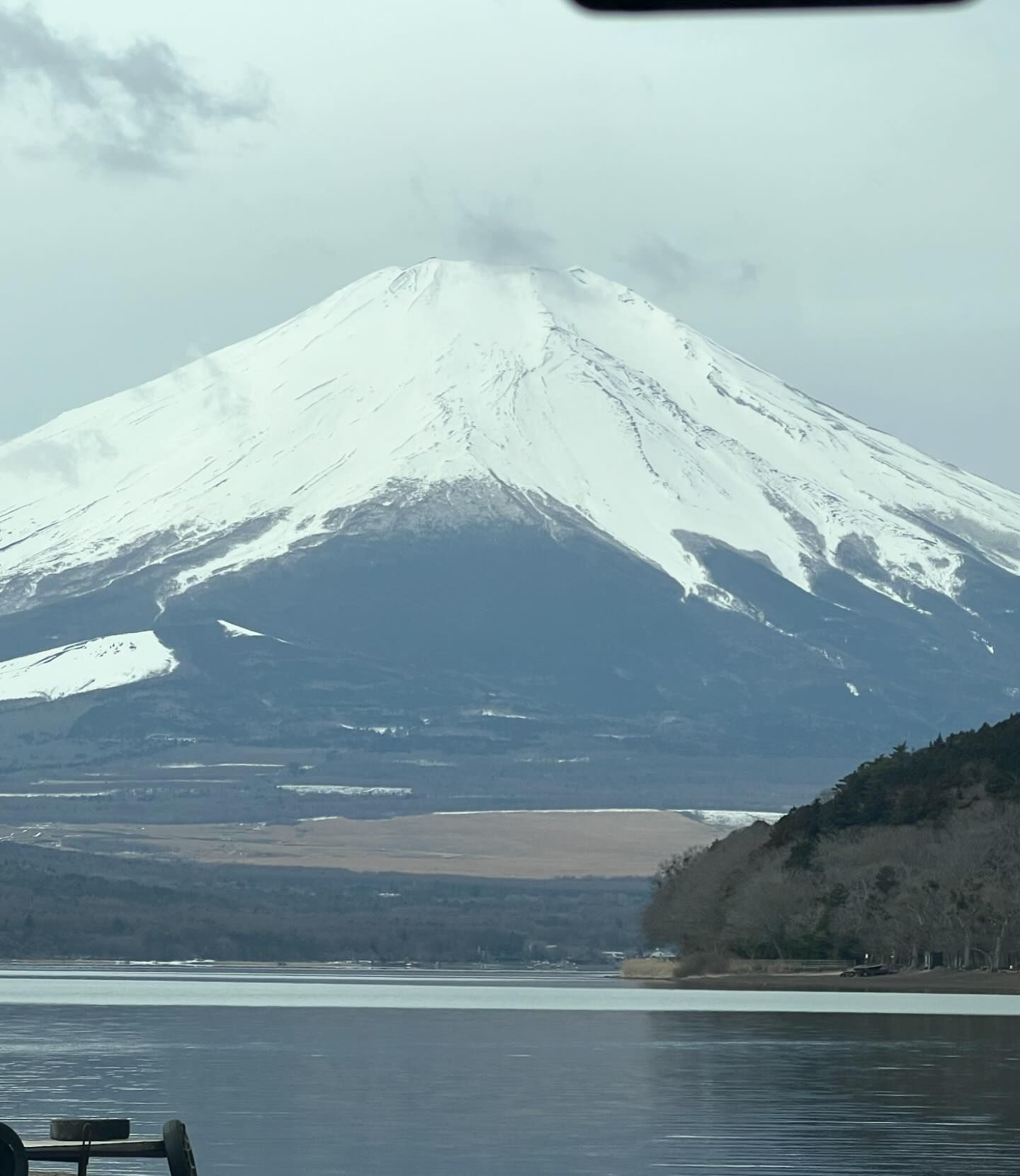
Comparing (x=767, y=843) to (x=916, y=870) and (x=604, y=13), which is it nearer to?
(x=916, y=870)

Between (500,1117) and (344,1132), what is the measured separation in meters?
4.01

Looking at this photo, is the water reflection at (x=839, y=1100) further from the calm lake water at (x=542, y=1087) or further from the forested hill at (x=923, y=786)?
the forested hill at (x=923, y=786)

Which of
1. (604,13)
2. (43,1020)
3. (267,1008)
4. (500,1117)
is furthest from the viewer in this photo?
Result: (267,1008)

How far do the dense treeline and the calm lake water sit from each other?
99.0ft

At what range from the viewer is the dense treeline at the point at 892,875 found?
460 feet

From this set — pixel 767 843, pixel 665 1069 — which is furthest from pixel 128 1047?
pixel 767 843

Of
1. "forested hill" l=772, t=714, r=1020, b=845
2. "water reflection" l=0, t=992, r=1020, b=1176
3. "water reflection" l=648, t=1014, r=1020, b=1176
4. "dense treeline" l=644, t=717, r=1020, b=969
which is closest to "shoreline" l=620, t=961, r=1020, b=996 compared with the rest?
"dense treeline" l=644, t=717, r=1020, b=969

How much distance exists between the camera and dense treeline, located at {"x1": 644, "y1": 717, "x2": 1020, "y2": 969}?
460 ft

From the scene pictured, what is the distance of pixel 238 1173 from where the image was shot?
117 ft

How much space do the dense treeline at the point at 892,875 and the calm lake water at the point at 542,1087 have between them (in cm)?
3017

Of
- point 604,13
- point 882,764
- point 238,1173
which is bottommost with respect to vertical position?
point 238,1173

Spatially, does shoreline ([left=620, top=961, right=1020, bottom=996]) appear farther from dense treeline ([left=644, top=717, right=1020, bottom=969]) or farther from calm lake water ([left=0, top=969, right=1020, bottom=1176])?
calm lake water ([left=0, top=969, right=1020, bottom=1176])

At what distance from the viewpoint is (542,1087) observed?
56.1m

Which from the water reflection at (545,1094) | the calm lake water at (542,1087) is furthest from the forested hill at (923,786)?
the water reflection at (545,1094)
